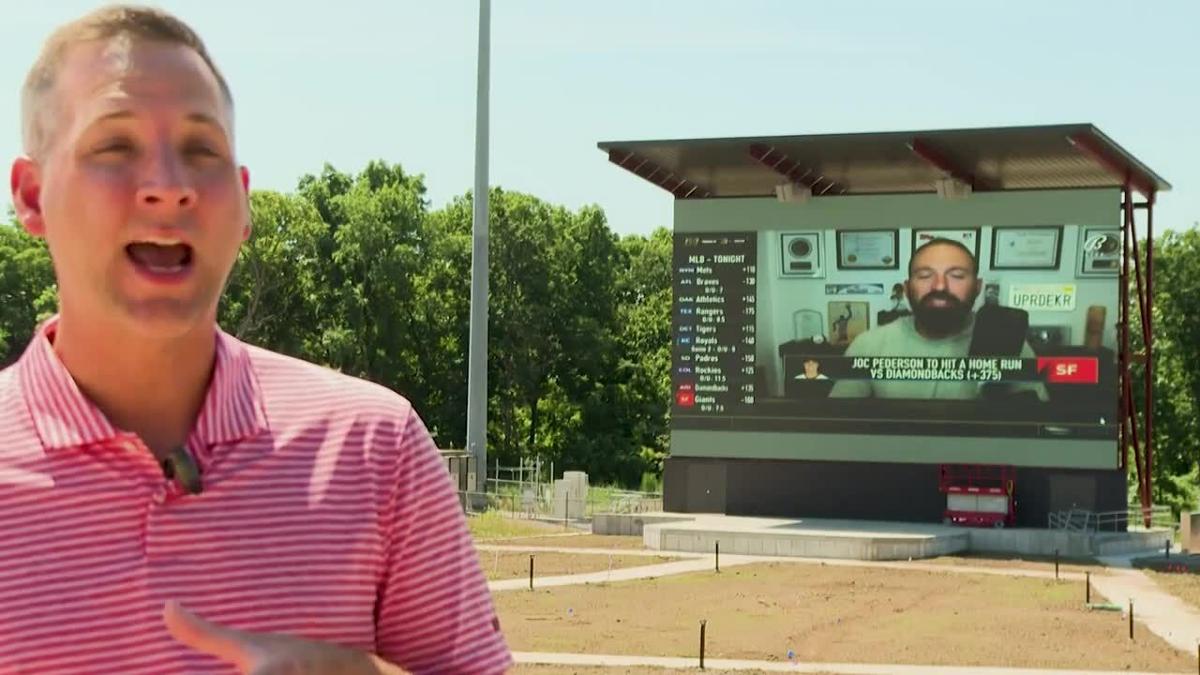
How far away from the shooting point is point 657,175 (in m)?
37.3

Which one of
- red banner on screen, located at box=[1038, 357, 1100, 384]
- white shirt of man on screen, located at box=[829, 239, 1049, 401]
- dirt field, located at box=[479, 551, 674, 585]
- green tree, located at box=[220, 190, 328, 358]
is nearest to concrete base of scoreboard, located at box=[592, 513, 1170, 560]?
dirt field, located at box=[479, 551, 674, 585]

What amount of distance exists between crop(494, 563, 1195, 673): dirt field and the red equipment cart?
275 inches

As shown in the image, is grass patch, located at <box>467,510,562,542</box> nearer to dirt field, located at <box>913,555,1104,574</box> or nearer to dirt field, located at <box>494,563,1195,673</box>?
dirt field, located at <box>494,563,1195,673</box>

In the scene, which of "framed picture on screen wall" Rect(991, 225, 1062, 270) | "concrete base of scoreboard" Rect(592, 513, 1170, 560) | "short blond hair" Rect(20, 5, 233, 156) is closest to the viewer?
"short blond hair" Rect(20, 5, 233, 156)

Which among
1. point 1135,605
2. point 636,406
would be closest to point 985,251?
point 1135,605

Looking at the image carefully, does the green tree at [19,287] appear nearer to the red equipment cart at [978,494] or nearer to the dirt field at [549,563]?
the dirt field at [549,563]

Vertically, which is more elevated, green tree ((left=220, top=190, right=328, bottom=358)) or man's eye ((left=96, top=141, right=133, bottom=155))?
green tree ((left=220, top=190, right=328, bottom=358))

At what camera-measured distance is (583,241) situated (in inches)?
2485

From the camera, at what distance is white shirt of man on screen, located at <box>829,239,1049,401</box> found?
3422cm

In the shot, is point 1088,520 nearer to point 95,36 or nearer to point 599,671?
point 599,671

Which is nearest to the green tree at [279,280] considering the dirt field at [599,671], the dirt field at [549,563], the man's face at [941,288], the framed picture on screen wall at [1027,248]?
the man's face at [941,288]

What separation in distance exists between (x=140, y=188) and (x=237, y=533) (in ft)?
1.18

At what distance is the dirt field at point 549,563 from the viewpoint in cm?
2618

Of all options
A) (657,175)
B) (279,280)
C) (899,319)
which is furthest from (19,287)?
(899,319)
